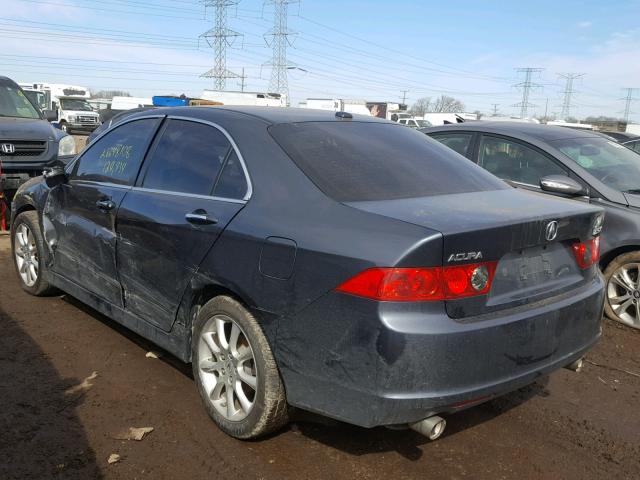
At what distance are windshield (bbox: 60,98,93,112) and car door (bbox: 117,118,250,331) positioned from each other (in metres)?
36.5

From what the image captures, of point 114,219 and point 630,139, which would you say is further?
point 630,139

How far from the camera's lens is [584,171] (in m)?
5.21

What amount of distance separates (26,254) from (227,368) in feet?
9.88

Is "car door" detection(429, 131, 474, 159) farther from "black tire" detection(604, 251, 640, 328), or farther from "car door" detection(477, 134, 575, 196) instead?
"black tire" detection(604, 251, 640, 328)

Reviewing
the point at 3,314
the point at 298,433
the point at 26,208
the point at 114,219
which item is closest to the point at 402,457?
the point at 298,433

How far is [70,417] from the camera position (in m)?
3.19

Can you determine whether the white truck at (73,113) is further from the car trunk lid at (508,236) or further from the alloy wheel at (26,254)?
the car trunk lid at (508,236)

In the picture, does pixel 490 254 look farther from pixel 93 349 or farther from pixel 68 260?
pixel 68 260

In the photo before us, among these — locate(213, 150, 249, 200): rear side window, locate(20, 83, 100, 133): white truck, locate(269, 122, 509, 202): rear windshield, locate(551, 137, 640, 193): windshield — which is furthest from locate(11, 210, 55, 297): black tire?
locate(20, 83, 100, 133): white truck

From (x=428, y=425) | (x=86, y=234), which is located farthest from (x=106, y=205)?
(x=428, y=425)

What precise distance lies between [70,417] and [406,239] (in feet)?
7.05

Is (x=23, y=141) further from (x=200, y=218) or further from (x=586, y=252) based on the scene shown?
(x=586, y=252)

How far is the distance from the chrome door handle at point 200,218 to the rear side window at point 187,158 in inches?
5.7


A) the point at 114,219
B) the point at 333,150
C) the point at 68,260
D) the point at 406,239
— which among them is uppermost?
the point at 333,150
